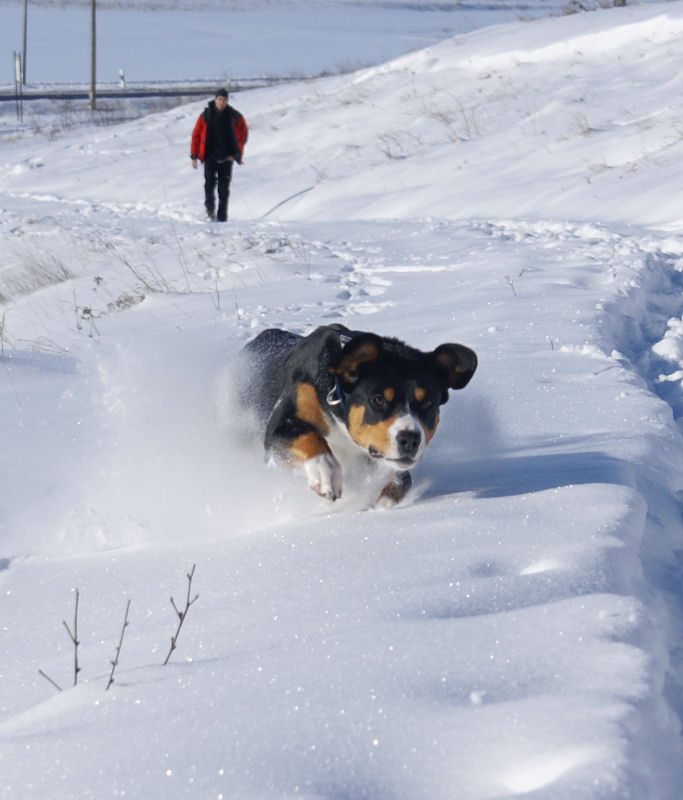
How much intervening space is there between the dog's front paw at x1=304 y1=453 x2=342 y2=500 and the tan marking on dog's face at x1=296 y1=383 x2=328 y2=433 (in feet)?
0.70

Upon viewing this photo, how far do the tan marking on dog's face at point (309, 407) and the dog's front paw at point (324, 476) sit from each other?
0.21 m

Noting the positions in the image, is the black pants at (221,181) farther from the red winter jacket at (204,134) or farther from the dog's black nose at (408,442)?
the dog's black nose at (408,442)

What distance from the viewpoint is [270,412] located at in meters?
4.38

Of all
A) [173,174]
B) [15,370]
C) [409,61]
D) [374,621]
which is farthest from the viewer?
[409,61]

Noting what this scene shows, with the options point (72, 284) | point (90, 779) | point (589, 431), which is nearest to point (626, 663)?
point (90, 779)

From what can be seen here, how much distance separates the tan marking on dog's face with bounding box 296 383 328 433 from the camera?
3770mm

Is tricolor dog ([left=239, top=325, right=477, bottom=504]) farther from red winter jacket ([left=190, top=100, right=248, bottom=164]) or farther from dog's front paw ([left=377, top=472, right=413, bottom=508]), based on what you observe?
red winter jacket ([left=190, top=100, right=248, bottom=164])

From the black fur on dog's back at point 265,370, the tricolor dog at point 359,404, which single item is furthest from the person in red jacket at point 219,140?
the tricolor dog at point 359,404

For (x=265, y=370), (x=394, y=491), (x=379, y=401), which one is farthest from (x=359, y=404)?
(x=265, y=370)

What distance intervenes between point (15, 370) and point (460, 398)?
2.81 metres

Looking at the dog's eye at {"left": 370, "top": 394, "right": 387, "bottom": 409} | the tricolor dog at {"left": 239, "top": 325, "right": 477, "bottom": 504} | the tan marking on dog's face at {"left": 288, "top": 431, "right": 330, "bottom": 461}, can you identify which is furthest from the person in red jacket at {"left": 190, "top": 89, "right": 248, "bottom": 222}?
the dog's eye at {"left": 370, "top": 394, "right": 387, "bottom": 409}

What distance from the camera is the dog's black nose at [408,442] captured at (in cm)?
325

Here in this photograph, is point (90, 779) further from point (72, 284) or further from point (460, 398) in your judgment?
point (72, 284)

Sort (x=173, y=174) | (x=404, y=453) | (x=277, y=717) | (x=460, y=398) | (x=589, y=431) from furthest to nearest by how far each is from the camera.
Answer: (x=173, y=174)
(x=460, y=398)
(x=589, y=431)
(x=404, y=453)
(x=277, y=717)
